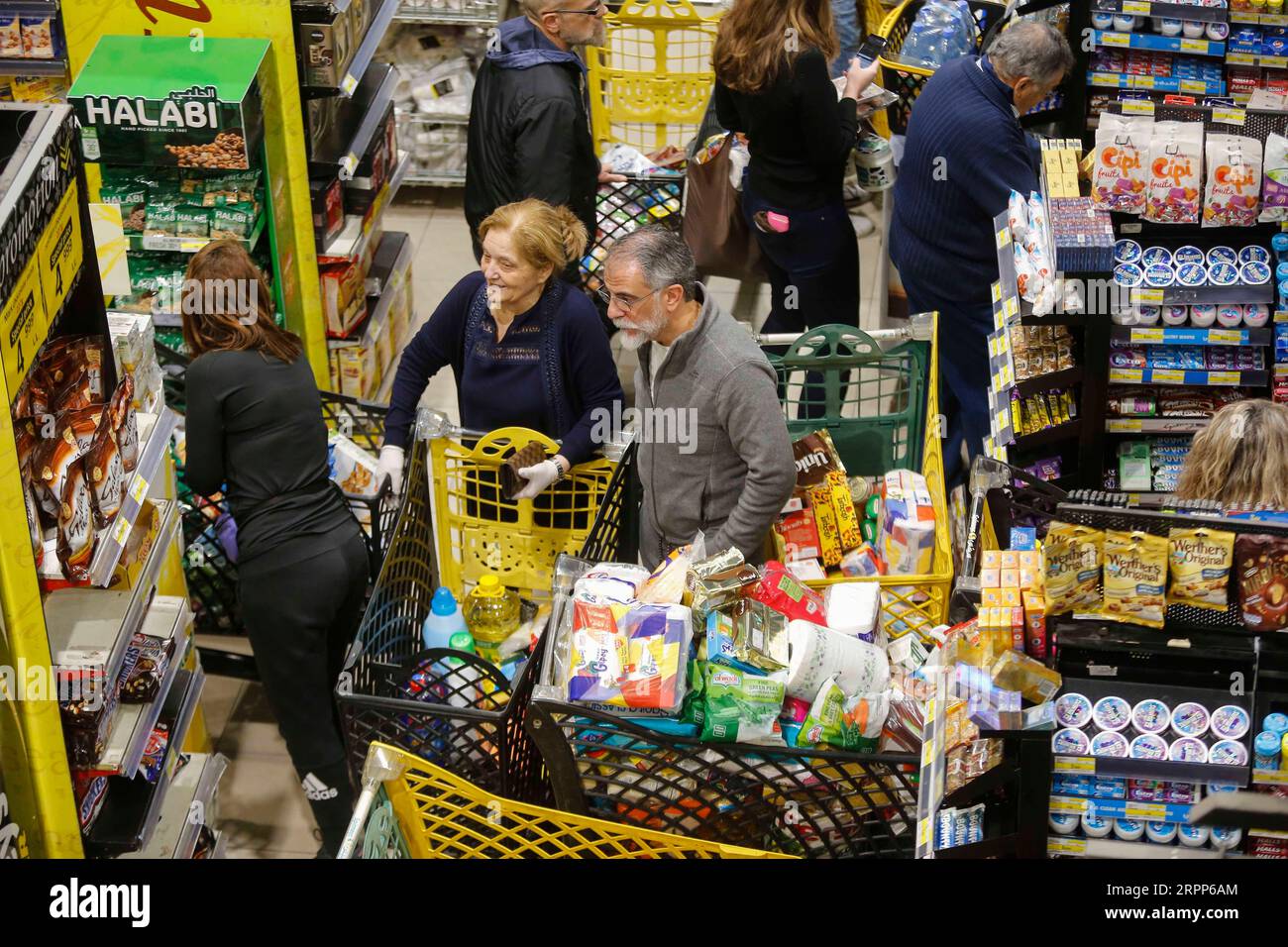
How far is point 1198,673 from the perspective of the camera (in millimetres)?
3137

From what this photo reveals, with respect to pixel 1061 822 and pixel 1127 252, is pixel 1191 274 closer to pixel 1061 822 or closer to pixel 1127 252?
pixel 1127 252

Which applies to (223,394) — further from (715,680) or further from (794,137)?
(794,137)

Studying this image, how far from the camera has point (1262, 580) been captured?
308 cm

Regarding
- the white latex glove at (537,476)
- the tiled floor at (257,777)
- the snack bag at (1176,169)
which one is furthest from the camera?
the tiled floor at (257,777)

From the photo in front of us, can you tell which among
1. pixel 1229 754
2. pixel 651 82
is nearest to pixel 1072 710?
pixel 1229 754

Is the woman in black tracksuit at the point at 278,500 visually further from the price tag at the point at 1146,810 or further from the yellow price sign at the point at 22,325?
the price tag at the point at 1146,810

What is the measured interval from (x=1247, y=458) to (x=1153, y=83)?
3271 millimetres

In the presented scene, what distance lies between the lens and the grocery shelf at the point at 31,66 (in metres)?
5.64

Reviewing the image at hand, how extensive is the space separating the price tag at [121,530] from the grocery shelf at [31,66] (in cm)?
277

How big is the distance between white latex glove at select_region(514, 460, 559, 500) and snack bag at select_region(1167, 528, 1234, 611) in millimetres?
1829

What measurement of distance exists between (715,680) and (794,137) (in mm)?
2926

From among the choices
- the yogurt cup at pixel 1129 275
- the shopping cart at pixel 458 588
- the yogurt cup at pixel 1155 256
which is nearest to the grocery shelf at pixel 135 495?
the shopping cart at pixel 458 588

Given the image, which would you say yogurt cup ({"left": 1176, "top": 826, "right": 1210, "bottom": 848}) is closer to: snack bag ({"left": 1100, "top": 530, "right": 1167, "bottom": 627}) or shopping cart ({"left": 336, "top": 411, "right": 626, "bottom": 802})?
snack bag ({"left": 1100, "top": 530, "right": 1167, "bottom": 627})
